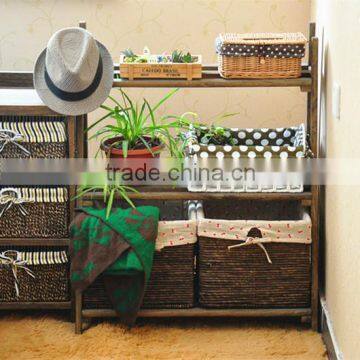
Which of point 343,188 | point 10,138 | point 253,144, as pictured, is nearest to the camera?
point 343,188

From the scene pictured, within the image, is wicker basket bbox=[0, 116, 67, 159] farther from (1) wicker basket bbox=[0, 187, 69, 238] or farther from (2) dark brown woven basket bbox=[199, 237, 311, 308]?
(2) dark brown woven basket bbox=[199, 237, 311, 308]

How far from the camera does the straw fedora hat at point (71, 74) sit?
8.34ft

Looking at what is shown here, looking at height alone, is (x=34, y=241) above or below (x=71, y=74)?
below

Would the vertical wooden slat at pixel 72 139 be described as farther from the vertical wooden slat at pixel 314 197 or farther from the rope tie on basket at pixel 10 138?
the vertical wooden slat at pixel 314 197

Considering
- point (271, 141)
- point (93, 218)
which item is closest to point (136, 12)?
point (271, 141)

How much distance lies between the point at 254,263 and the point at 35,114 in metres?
0.93

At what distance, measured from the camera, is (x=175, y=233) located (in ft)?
8.75

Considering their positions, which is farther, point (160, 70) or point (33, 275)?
point (33, 275)

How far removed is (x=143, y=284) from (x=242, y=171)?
52cm

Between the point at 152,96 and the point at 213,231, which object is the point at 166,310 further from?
the point at 152,96

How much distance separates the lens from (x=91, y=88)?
2600 mm

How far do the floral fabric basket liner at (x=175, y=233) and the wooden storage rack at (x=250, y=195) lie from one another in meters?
0.09

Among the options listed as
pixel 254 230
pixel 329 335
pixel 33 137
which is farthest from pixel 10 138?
pixel 329 335

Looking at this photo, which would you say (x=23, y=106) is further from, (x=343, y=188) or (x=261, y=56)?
(x=343, y=188)
